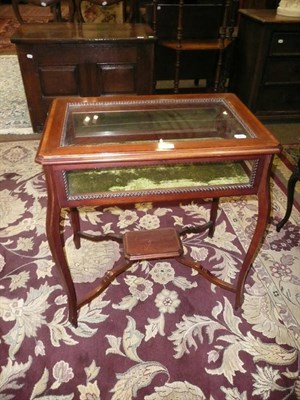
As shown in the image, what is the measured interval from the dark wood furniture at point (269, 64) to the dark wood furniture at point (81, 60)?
1.03m

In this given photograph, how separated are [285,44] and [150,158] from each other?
2.63 m

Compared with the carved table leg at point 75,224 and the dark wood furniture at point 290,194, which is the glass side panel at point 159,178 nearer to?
the carved table leg at point 75,224

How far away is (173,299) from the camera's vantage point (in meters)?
1.65

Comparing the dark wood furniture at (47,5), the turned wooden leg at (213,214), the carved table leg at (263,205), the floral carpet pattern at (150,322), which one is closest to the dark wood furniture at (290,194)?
the floral carpet pattern at (150,322)

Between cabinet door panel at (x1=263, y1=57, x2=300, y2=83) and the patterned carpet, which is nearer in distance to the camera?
cabinet door panel at (x1=263, y1=57, x2=300, y2=83)

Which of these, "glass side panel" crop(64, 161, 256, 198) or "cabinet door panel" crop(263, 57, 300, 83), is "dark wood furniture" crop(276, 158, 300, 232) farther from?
"cabinet door panel" crop(263, 57, 300, 83)

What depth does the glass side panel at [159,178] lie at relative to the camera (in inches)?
49.3

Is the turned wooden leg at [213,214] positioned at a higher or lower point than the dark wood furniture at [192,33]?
lower

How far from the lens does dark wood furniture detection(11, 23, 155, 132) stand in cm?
269

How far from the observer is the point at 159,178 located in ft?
4.49

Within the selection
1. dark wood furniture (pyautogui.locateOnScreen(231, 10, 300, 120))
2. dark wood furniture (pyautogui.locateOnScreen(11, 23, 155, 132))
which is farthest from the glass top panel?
dark wood furniture (pyautogui.locateOnScreen(231, 10, 300, 120))

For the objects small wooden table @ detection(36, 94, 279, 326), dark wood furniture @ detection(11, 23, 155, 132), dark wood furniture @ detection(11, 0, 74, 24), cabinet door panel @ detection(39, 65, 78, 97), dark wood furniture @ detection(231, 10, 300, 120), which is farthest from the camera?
dark wood furniture @ detection(11, 0, 74, 24)

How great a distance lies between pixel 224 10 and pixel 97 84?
1.49m

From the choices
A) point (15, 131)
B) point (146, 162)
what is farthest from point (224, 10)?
point (146, 162)
